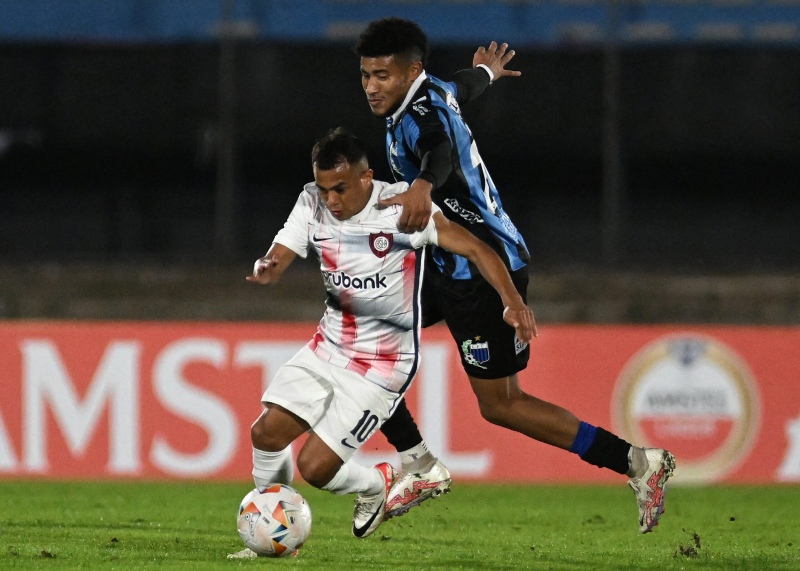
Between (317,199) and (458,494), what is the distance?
4252 mm

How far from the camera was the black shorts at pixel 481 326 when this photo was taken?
6.50m

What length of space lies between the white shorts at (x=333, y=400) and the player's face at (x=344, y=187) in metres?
0.69

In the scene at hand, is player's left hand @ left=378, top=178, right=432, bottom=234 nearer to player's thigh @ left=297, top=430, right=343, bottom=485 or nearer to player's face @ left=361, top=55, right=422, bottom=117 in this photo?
player's face @ left=361, top=55, right=422, bottom=117

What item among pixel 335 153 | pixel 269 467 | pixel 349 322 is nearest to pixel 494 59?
pixel 335 153

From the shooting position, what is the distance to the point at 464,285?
Result: 6488 mm

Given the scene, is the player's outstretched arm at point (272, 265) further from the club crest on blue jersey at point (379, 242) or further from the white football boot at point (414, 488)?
the white football boot at point (414, 488)

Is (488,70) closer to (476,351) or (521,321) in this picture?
(476,351)

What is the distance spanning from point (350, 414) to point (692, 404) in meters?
5.33

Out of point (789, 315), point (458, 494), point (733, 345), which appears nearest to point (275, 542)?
point (458, 494)

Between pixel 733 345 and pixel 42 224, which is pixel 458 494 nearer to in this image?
pixel 733 345

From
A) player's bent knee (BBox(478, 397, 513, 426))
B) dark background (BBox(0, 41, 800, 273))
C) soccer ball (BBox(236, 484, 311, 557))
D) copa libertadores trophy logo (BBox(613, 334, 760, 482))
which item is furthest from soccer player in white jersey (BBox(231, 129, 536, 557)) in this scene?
dark background (BBox(0, 41, 800, 273))

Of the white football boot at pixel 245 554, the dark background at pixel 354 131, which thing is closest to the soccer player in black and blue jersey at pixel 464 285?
the white football boot at pixel 245 554

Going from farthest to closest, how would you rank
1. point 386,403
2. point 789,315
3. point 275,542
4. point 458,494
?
1. point 789,315
2. point 458,494
3. point 386,403
4. point 275,542

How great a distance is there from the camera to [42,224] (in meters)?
14.2
